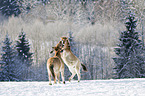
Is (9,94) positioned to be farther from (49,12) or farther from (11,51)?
(49,12)

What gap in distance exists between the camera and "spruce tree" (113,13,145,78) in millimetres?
32656

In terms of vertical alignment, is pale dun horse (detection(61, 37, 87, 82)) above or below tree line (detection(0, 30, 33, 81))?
above

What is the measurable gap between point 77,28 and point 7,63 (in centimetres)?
2749

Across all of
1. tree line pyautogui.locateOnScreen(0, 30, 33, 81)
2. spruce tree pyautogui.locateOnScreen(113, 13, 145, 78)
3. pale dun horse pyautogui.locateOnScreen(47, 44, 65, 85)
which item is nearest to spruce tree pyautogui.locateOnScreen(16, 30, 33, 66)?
tree line pyautogui.locateOnScreen(0, 30, 33, 81)

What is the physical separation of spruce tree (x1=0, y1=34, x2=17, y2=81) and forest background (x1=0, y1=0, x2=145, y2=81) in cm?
380

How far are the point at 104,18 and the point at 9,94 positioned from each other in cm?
6685

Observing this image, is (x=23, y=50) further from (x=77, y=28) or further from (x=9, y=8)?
(x=9, y=8)

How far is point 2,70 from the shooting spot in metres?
35.7

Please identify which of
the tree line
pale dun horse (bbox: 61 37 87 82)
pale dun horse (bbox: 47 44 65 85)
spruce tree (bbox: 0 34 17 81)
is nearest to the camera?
pale dun horse (bbox: 47 44 65 85)

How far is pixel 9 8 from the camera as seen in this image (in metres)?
69.9

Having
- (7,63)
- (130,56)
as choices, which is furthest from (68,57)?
(7,63)

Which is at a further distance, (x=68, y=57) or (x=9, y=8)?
(x=9, y=8)

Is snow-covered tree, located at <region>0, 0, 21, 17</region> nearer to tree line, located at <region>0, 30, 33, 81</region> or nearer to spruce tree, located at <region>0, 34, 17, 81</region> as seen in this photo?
tree line, located at <region>0, 30, 33, 81</region>

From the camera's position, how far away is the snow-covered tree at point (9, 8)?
69812mm
